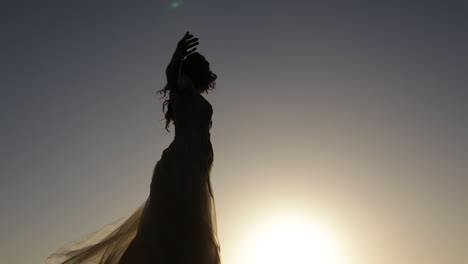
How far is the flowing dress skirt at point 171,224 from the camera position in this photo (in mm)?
6160

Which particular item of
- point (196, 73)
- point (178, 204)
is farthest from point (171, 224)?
point (196, 73)

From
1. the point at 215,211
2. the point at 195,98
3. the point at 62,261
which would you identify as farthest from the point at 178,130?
the point at 62,261

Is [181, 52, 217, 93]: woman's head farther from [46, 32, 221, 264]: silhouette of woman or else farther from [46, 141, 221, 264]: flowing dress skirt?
[46, 141, 221, 264]: flowing dress skirt

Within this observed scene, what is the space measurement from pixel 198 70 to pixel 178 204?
57.9 inches

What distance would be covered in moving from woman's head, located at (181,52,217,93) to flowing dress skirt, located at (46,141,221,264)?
2.14 ft

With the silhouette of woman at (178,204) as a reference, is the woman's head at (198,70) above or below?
above

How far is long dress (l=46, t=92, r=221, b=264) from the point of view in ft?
20.3

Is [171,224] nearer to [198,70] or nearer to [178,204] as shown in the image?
[178,204]

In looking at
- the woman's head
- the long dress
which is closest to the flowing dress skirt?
the long dress

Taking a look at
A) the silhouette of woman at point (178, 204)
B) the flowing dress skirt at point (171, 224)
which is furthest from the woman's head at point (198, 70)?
the flowing dress skirt at point (171, 224)

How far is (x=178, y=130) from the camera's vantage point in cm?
667

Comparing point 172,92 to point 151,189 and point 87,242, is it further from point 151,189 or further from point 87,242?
point 87,242

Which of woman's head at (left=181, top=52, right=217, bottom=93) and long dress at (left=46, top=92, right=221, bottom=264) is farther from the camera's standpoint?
woman's head at (left=181, top=52, right=217, bottom=93)

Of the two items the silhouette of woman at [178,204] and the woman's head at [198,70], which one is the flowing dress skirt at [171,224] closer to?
the silhouette of woman at [178,204]
